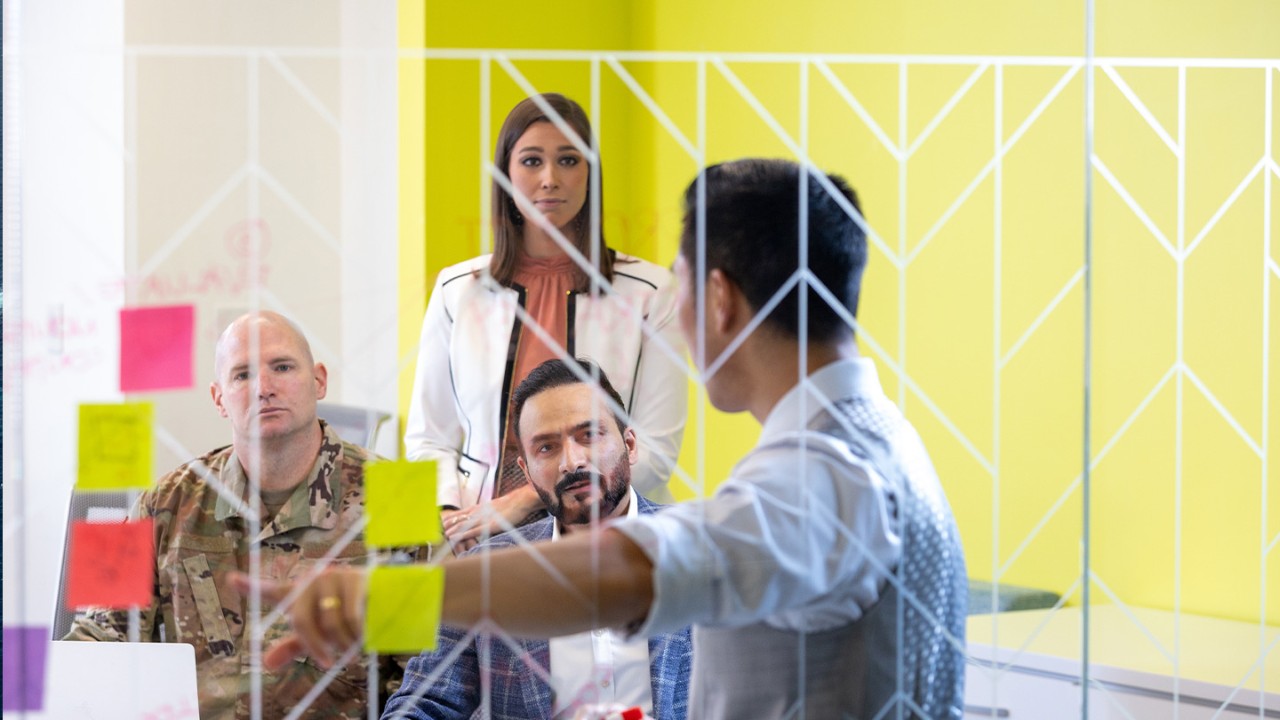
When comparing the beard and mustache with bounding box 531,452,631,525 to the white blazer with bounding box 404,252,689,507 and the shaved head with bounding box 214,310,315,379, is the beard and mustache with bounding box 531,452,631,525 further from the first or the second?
the shaved head with bounding box 214,310,315,379

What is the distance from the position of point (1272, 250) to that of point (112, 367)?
40.6 inches

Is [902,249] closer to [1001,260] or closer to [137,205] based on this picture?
[1001,260]

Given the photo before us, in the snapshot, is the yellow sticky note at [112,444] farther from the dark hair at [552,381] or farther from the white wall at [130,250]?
the dark hair at [552,381]

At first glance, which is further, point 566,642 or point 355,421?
point 566,642

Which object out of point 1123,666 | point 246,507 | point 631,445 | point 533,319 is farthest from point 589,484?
point 1123,666

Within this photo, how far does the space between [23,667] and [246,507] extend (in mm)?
182

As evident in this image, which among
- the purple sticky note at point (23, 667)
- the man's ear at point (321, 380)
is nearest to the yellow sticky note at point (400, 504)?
the man's ear at point (321, 380)

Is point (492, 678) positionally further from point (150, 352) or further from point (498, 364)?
point (150, 352)

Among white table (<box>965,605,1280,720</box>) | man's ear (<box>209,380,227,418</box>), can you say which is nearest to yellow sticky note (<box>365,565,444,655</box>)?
man's ear (<box>209,380,227,418</box>)

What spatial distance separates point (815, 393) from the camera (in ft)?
3.14

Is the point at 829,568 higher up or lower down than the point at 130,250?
lower down

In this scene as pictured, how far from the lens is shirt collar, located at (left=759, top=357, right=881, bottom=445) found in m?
0.95

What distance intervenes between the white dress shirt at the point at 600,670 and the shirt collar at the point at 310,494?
0.58ft

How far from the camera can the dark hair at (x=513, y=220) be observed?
990 mm
